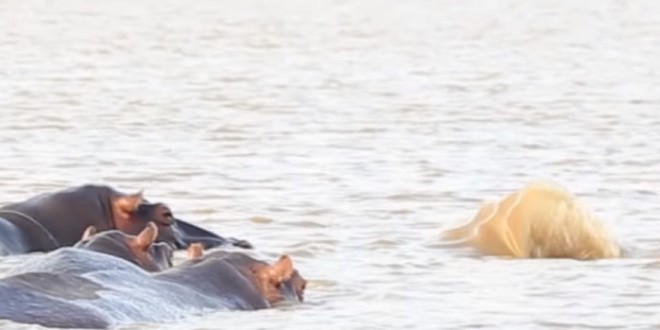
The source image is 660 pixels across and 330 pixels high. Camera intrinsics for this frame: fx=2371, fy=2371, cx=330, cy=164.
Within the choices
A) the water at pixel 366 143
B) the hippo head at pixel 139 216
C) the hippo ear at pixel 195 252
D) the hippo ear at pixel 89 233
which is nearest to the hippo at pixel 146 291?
the hippo ear at pixel 195 252

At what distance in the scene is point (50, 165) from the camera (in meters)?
13.8

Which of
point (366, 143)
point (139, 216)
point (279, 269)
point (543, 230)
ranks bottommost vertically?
point (366, 143)

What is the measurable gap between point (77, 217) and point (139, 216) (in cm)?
27

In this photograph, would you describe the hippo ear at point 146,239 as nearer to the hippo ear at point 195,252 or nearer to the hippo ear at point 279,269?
the hippo ear at point 195,252

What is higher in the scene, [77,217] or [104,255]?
[104,255]

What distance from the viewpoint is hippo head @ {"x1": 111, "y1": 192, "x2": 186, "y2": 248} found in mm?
9930

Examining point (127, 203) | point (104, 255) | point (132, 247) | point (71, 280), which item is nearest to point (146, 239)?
point (132, 247)

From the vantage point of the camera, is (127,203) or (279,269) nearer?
(279,269)

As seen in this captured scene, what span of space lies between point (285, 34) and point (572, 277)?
65.3ft

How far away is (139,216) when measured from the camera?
10008mm

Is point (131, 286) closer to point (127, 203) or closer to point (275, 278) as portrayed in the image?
point (275, 278)

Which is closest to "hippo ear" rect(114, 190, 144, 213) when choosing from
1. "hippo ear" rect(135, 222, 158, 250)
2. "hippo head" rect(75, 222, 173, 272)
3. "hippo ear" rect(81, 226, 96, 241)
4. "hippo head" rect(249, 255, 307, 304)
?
"hippo ear" rect(81, 226, 96, 241)

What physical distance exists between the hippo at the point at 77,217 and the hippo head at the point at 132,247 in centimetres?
102

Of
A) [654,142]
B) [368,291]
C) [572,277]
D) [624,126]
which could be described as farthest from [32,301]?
[624,126]
